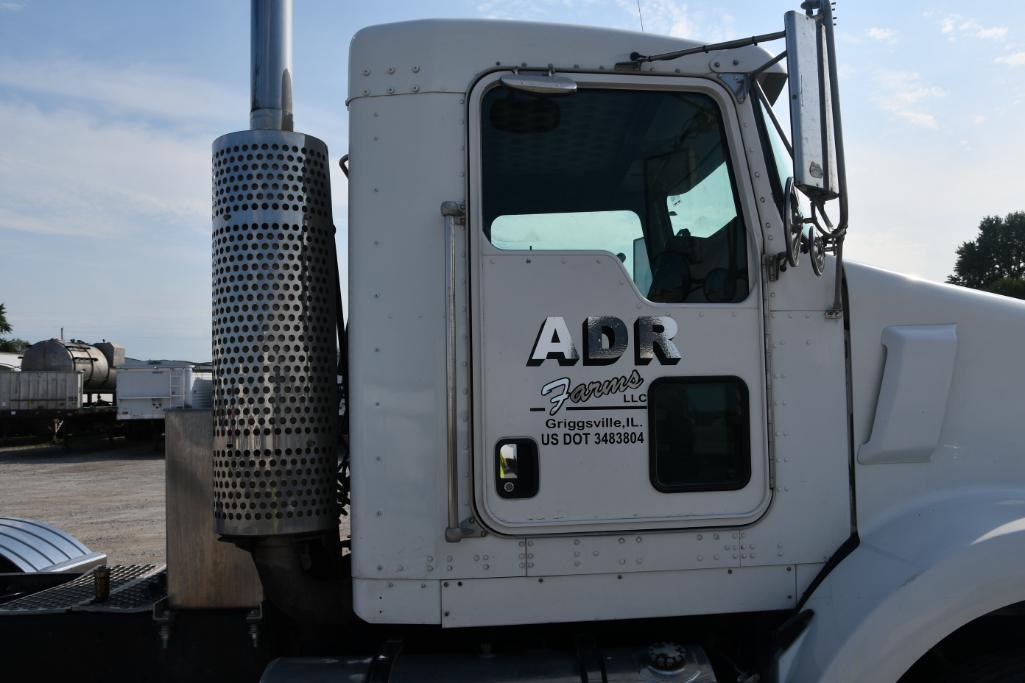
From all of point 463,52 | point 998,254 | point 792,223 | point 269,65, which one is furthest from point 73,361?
point 998,254

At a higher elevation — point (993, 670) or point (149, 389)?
point (149, 389)

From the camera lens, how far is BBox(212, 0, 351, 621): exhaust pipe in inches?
91.4

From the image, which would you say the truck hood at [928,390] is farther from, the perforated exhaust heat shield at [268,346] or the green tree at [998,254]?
the green tree at [998,254]

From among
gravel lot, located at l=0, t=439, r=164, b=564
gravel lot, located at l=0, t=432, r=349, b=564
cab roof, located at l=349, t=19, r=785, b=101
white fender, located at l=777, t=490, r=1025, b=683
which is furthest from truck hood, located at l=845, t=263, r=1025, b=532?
gravel lot, located at l=0, t=439, r=164, b=564

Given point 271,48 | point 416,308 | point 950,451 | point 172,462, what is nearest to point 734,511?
point 950,451

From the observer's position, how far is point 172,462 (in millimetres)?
2625

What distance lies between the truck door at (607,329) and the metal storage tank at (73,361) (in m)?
22.8

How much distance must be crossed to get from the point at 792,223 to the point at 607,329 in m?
0.60

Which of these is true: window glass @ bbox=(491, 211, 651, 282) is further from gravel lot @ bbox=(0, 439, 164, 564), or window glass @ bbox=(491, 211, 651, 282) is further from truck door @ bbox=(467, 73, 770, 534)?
gravel lot @ bbox=(0, 439, 164, 564)

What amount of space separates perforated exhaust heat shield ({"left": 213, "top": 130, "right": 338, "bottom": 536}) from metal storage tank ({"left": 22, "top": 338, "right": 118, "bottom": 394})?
22.3m

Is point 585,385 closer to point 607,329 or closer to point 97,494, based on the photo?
point 607,329

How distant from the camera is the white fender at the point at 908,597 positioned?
2.06 m

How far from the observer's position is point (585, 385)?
7.38 ft

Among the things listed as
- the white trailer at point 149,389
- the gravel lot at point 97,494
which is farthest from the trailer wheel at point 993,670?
the white trailer at point 149,389
